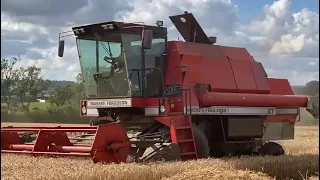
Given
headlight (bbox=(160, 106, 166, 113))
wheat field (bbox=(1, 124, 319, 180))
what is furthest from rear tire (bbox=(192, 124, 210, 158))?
wheat field (bbox=(1, 124, 319, 180))

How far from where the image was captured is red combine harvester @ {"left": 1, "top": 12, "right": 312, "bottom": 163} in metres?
8.58

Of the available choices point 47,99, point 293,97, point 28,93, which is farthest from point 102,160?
point 28,93

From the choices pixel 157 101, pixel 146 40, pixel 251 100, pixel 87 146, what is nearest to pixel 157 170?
pixel 87 146

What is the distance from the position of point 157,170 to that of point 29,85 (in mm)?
39120

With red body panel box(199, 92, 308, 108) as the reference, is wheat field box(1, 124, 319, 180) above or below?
below

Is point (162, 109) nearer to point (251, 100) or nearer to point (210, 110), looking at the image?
point (210, 110)

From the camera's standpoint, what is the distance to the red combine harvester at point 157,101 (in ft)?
28.1

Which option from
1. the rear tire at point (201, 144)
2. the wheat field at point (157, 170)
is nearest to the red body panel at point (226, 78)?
the rear tire at point (201, 144)

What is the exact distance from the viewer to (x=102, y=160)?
25.6 feet

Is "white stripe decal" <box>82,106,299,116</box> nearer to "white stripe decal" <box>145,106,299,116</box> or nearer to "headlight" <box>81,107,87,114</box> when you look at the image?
"white stripe decal" <box>145,106,299,116</box>

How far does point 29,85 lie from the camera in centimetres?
4425

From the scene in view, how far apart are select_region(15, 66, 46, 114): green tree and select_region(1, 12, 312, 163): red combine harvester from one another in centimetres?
2770

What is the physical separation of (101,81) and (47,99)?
87.9 ft

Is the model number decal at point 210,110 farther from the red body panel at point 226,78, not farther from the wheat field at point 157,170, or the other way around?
the wheat field at point 157,170
